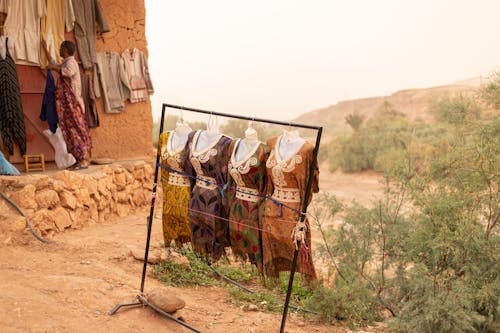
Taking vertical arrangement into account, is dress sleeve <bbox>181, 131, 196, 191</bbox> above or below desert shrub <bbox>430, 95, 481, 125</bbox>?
below

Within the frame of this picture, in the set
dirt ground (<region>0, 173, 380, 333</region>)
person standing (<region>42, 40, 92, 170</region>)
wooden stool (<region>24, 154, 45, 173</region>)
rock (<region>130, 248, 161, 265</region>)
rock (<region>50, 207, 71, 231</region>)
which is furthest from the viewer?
wooden stool (<region>24, 154, 45, 173</region>)

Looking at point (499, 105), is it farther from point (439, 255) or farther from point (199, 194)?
point (199, 194)

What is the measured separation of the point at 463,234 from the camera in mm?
5480

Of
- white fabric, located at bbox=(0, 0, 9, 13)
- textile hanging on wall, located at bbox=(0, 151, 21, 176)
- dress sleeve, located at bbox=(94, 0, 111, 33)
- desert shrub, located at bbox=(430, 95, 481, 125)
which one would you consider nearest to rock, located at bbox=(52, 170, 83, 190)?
textile hanging on wall, located at bbox=(0, 151, 21, 176)

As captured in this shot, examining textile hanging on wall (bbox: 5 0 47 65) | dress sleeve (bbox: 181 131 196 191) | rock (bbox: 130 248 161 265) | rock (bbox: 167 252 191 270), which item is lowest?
rock (bbox: 167 252 191 270)

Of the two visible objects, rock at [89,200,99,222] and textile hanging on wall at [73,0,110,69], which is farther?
textile hanging on wall at [73,0,110,69]

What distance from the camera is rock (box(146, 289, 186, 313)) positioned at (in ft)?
14.5

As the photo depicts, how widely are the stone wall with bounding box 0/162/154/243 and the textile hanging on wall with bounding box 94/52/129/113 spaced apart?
1028 millimetres

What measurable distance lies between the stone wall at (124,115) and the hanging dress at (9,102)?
4.31 ft

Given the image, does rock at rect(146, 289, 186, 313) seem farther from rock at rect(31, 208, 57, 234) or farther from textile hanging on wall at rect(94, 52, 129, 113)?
textile hanging on wall at rect(94, 52, 129, 113)

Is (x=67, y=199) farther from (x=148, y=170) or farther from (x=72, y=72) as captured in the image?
(x=148, y=170)

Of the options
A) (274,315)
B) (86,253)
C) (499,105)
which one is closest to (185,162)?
(274,315)

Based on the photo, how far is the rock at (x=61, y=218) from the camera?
22.6 ft

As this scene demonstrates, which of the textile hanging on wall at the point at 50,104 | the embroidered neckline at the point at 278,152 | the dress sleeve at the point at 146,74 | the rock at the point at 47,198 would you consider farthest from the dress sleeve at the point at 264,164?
the dress sleeve at the point at 146,74
